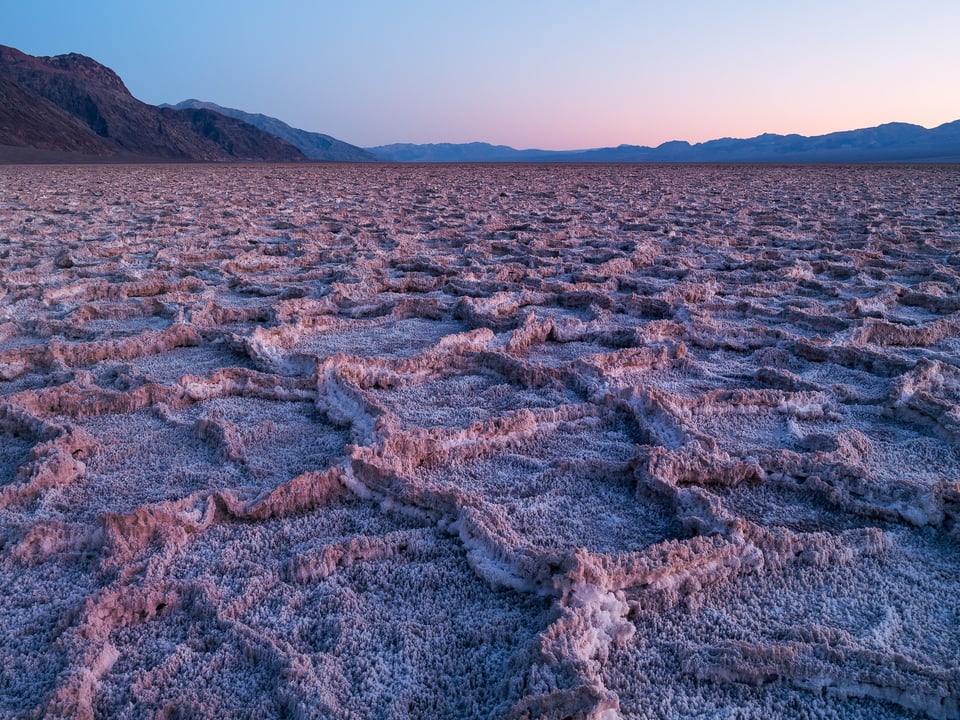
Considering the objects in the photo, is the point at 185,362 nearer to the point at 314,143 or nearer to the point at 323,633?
the point at 323,633

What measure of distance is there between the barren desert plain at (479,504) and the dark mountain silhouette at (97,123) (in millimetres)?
39836

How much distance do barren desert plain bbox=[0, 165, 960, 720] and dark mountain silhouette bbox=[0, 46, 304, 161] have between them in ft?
131

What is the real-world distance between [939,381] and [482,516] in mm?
1958

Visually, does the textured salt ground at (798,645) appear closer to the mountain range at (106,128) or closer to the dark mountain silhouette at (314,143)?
the mountain range at (106,128)

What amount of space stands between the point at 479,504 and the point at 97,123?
7598cm

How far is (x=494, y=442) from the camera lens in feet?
6.53

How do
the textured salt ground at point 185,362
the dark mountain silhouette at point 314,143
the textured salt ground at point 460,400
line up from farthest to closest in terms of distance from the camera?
the dark mountain silhouette at point 314,143, the textured salt ground at point 185,362, the textured salt ground at point 460,400

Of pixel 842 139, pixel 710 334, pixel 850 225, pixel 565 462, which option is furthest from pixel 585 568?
pixel 842 139

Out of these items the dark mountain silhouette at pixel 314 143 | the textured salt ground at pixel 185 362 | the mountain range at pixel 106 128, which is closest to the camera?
the textured salt ground at pixel 185 362

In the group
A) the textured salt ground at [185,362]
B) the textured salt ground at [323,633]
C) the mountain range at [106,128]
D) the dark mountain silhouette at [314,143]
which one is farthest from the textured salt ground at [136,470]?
the dark mountain silhouette at [314,143]

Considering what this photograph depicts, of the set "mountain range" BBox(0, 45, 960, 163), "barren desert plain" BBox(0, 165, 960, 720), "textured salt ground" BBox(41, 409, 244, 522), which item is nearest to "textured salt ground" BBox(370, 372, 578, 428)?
"barren desert plain" BBox(0, 165, 960, 720)

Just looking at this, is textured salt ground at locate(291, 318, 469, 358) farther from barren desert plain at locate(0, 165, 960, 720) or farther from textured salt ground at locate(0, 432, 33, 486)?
textured salt ground at locate(0, 432, 33, 486)

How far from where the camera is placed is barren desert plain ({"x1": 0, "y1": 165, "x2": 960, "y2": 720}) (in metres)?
1.14

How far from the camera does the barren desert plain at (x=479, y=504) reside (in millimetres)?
1136
